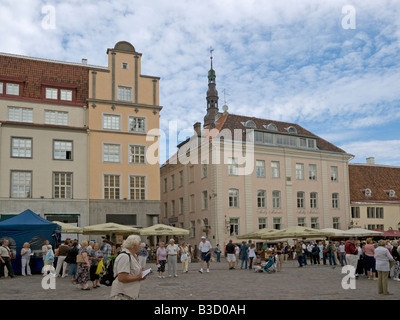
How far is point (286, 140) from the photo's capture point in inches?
1884

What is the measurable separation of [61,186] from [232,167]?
16520 millimetres

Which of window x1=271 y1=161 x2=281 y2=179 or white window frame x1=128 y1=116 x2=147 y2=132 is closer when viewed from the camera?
white window frame x1=128 y1=116 x2=147 y2=132

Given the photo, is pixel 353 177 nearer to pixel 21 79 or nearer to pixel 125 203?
pixel 125 203

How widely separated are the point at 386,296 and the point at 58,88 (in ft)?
102

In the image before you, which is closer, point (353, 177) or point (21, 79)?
point (21, 79)

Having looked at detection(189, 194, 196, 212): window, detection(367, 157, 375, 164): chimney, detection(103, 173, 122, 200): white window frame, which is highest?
detection(367, 157, 375, 164): chimney

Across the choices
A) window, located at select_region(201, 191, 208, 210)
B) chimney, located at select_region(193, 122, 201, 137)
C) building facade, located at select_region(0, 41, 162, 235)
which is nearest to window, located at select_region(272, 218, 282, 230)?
window, located at select_region(201, 191, 208, 210)

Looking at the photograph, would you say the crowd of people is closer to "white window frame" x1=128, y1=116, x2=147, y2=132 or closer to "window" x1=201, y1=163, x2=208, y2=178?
"white window frame" x1=128, y1=116, x2=147, y2=132

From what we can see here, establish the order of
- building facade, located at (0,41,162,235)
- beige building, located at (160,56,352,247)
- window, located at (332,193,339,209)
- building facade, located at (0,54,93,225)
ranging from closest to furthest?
building facade, located at (0,54,93,225) → building facade, located at (0,41,162,235) → beige building, located at (160,56,352,247) → window, located at (332,193,339,209)

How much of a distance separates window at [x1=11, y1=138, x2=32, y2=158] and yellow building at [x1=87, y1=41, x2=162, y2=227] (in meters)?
4.66

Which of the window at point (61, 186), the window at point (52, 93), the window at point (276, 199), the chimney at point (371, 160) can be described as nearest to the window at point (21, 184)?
the window at point (61, 186)

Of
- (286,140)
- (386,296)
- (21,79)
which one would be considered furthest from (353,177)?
(386,296)

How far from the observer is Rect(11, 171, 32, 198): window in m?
33.9

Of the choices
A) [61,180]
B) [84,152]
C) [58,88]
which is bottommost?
[61,180]
